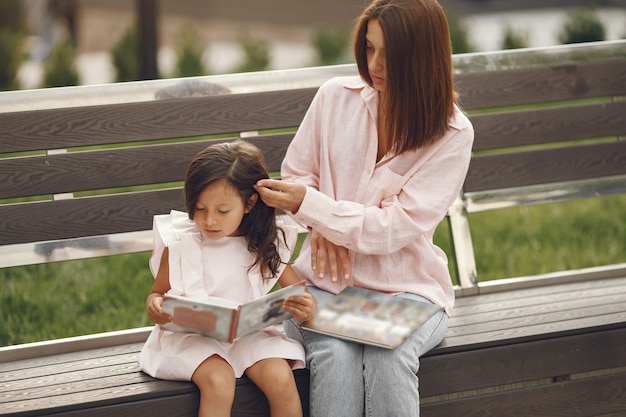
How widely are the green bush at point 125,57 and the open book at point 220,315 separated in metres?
8.06

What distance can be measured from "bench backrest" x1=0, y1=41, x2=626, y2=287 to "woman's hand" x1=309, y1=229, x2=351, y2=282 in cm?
65

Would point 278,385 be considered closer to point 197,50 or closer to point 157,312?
point 157,312

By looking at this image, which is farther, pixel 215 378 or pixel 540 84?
pixel 540 84

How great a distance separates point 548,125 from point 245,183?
167cm

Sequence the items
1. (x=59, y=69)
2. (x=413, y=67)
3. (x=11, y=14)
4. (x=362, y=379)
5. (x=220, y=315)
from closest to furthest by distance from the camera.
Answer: (x=220, y=315)
(x=362, y=379)
(x=413, y=67)
(x=59, y=69)
(x=11, y=14)

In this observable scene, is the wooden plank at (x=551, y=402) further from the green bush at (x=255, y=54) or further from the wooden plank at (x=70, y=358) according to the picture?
the green bush at (x=255, y=54)

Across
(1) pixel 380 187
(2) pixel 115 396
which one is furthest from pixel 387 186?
(2) pixel 115 396

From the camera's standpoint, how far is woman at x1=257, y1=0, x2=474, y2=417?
2879 millimetres

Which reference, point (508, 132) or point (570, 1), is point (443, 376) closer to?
point (508, 132)

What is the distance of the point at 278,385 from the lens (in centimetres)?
283

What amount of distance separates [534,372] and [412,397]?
0.61m

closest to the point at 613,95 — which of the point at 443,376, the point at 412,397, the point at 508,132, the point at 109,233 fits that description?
the point at 508,132

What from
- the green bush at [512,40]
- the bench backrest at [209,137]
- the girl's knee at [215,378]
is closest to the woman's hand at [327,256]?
the girl's knee at [215,378]

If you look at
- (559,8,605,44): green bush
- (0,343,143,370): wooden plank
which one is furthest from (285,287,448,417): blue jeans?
(559,8,605,44): green bush
